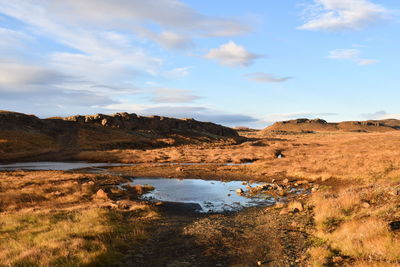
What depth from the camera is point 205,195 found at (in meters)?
26.8

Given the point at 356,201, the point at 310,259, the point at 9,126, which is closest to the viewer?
the point at 310,259

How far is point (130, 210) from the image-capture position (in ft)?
64.3

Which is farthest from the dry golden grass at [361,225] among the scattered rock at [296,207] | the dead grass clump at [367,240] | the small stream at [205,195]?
the small stream at [205,195]

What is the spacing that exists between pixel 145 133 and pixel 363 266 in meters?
98.0

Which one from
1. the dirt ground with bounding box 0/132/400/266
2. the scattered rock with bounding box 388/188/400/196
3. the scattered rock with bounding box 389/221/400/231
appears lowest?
the dirt ground with bounding box 0/132/400/266

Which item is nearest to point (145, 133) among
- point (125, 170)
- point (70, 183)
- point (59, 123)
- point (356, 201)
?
point (59, 123)

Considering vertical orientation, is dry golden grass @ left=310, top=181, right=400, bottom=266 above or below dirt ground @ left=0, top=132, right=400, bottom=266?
above

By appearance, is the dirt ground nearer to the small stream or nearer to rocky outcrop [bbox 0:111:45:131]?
the small stream

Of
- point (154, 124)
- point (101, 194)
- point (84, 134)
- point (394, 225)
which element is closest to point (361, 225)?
point (394, 225)

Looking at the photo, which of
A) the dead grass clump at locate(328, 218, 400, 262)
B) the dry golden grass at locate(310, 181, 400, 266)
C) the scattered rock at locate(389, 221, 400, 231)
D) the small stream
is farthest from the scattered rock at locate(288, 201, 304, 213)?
the scattered rock at locate(389, 221, 400, 231)

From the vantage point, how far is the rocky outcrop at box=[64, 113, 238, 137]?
10178 cm

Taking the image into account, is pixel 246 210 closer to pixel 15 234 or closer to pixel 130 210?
pixel 130 210

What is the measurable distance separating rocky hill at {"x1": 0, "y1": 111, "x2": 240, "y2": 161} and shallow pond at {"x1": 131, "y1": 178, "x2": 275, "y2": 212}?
136ft

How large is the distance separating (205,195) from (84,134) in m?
69.3
